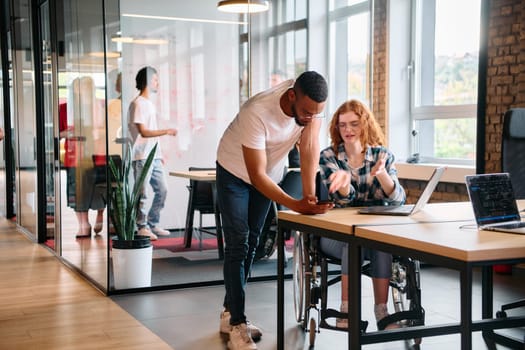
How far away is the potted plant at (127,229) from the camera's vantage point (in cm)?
482

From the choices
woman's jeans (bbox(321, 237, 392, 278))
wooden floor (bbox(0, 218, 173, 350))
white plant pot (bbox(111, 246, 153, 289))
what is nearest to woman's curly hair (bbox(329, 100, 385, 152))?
woman's jeans (bbox(321, 237, 392, 278))

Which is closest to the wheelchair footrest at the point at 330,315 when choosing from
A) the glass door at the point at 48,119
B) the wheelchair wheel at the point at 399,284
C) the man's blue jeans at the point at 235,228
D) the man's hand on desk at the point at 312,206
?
the wheelchair wheel at the point at 399,284

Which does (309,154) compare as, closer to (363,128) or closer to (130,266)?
(363,128)

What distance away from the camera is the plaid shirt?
3518mm

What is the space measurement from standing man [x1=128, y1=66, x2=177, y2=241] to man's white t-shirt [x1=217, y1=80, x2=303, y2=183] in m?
1.44

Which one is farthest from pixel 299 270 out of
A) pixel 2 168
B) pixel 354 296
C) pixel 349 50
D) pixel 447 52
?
pixel 2 168

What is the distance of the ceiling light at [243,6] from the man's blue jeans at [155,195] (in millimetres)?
1186

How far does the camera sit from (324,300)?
348cm

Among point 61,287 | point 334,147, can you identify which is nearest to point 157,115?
point 61,287

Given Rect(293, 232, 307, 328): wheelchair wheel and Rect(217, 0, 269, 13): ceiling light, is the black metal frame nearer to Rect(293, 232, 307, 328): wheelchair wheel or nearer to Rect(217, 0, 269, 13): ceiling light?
Rect(293, 232, 307, 328): wheelchair wheel

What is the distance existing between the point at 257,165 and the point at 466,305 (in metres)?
1.30

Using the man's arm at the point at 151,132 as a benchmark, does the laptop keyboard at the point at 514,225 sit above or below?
below

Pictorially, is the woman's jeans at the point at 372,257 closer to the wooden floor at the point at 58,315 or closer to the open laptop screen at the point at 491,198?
the open laptop screen at the point at 491,198

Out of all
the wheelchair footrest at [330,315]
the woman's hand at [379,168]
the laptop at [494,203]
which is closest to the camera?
the laptop at [494,203]
